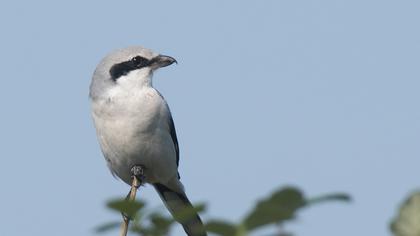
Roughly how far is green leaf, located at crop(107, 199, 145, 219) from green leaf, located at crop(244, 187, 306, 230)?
15 cm

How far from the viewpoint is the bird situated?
6.93m

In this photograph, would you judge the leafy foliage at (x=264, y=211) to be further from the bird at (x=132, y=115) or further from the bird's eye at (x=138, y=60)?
the bird's eye at (x=138, y=60)

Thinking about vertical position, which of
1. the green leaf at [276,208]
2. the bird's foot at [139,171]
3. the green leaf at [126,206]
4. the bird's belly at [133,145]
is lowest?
the green leaf at [276,208]

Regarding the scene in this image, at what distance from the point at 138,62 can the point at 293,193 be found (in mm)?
6810

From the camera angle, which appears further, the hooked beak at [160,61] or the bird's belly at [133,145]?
the hooked beak at [160,61]

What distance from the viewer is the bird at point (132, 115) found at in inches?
273

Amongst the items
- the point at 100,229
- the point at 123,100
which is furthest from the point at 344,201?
the point at 123,100

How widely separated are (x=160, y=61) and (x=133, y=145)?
3.71 ft

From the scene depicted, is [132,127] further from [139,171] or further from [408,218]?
[408,218]

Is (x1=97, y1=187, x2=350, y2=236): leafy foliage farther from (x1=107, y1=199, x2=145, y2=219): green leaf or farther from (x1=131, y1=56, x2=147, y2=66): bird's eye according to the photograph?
(x1=131, y1=56, x2=147, y2=66): bird's eye

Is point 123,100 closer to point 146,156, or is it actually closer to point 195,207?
point 146,156

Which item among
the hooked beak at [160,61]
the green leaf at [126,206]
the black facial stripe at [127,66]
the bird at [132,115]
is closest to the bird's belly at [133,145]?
the bird at [132,115]

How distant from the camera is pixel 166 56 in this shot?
7805mm

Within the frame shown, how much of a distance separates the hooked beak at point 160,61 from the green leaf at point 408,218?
6838 mm
